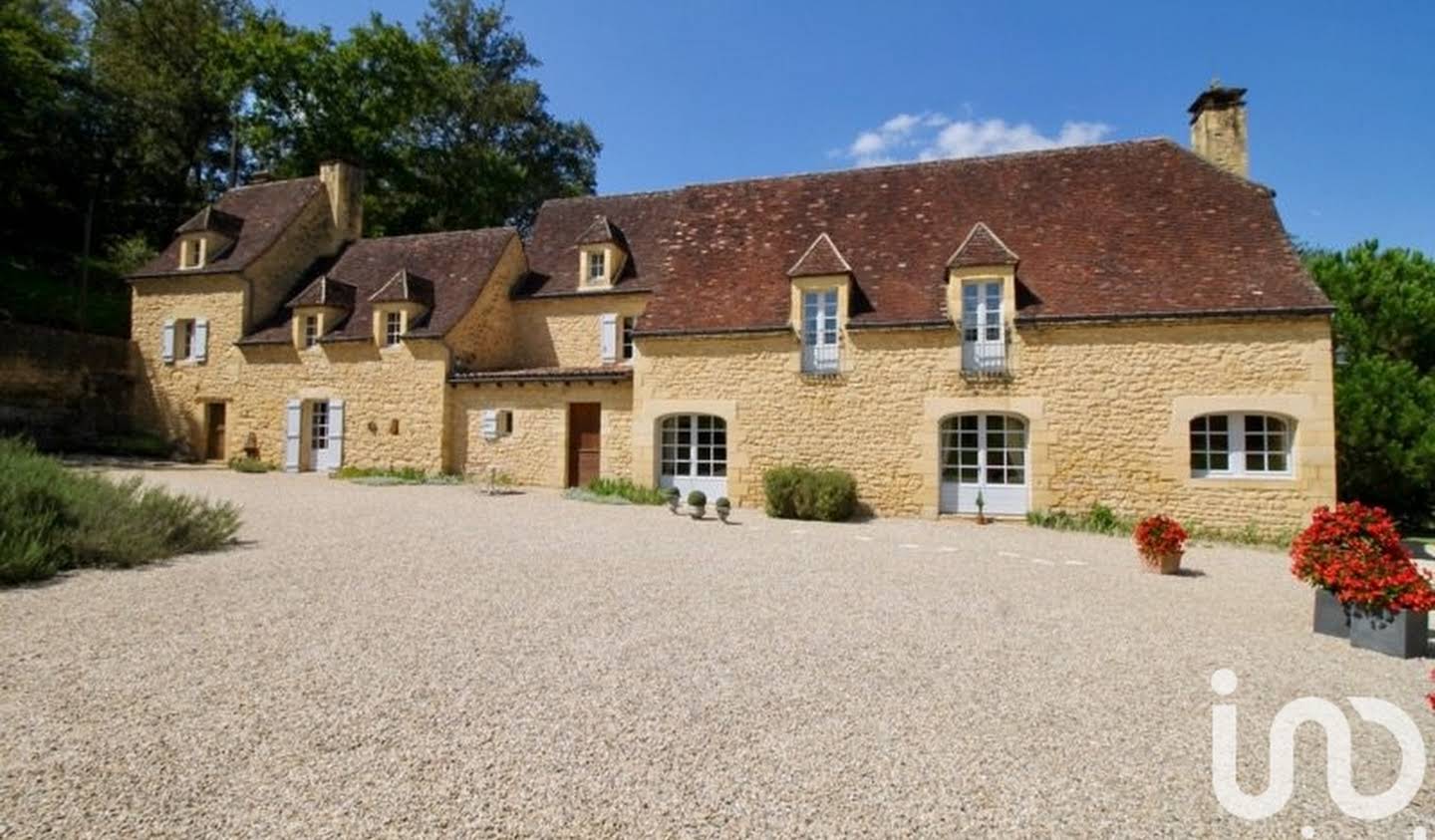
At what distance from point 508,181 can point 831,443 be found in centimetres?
2257

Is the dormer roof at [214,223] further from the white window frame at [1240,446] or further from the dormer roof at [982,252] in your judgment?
the white window frame at [1240,446]

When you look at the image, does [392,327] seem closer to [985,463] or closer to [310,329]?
[310,329]

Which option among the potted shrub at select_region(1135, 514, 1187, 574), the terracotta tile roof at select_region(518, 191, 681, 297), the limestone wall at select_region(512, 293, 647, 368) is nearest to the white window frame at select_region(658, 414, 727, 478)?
the limestone wall at select_region(512, 293, 647, 368)

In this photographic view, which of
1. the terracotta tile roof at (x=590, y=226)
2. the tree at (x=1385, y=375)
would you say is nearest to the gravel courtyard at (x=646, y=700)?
the tree at (x=1385, y=375)

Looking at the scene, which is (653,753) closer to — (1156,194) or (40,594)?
(40,594)

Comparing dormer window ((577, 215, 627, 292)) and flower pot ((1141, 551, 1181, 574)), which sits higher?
dormer window ((577, 215, 627, 292))

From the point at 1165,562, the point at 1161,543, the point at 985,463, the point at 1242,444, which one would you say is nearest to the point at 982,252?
the point at 985,463

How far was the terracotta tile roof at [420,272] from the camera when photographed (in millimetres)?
18120

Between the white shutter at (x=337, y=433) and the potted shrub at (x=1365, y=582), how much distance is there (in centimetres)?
1892

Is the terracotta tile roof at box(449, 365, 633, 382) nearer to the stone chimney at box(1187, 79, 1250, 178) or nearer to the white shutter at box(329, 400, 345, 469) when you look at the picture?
the white shutter at box(329, 400, 345, 469)

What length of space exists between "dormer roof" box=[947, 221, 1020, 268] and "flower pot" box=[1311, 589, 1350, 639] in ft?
25.2

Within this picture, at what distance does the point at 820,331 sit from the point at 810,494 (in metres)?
3.13

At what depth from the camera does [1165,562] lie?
8117 mm

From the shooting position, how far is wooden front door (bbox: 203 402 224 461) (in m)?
20.0
